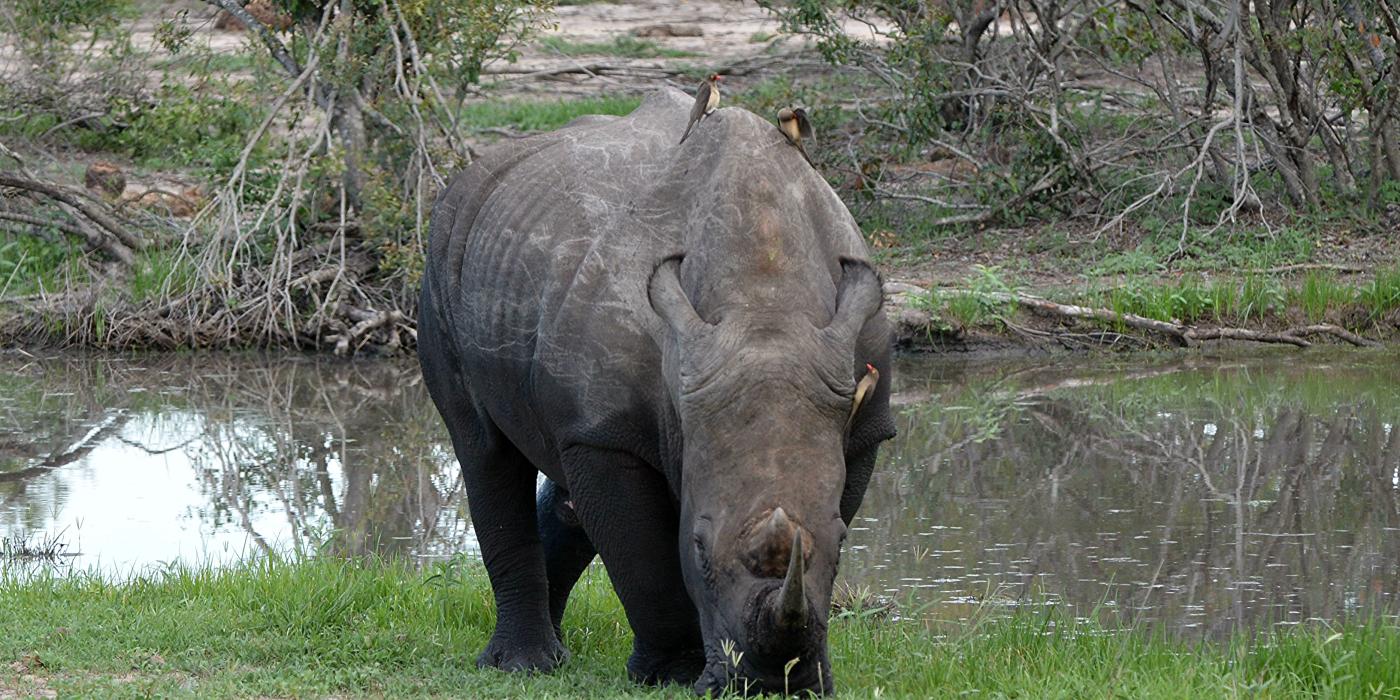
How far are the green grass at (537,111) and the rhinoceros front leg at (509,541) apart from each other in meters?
12.9

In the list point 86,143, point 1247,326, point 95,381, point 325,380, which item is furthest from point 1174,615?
point 86,143

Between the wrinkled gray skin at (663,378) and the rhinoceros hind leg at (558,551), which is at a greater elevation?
the wrinkled gray skin at (663,378)

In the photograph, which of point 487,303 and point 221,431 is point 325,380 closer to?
point 221,431

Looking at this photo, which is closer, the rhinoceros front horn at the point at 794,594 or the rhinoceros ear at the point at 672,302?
the rhinoceros front horn at the point at 794,594

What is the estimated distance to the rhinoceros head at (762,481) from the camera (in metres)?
4.88

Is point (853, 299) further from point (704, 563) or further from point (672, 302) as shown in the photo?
point (704, 563)

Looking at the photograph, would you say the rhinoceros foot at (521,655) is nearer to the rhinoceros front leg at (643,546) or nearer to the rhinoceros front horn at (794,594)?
the rhinoceros front leg at (643,546)

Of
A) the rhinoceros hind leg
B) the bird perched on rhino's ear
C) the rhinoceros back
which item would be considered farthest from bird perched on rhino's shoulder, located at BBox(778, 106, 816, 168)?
the rhinoceros hind leg

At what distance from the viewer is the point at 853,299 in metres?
5.45

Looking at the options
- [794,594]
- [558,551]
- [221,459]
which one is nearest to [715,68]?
[221,459]

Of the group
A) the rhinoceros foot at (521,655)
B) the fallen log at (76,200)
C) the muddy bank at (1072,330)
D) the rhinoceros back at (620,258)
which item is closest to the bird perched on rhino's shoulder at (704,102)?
the rhinoceros back at (620,258)

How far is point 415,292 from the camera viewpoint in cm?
1484

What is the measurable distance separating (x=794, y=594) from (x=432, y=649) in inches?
99.1

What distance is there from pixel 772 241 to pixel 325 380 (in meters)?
9.50
